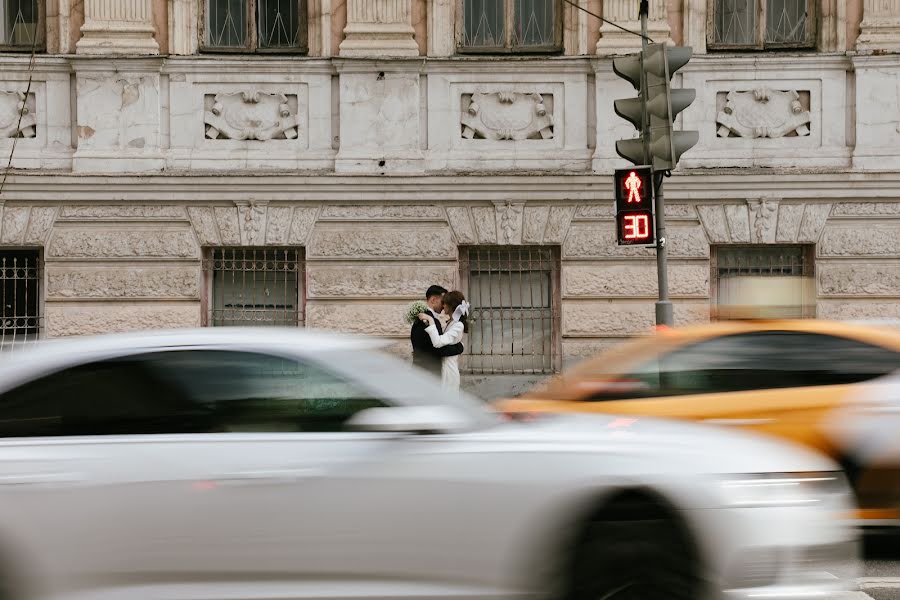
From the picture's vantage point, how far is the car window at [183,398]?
500 centimetres

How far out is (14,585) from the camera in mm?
4773

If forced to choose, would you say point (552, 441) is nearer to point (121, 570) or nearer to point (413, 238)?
point (121, 570)

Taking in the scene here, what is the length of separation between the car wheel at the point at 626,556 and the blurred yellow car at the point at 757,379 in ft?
6.97

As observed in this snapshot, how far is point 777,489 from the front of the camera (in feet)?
16.3

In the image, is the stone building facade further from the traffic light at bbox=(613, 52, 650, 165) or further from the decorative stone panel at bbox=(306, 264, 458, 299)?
the traffic light at bbox=(613, 52, 650, 165)

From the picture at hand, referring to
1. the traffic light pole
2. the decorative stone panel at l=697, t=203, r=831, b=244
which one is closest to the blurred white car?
the traffic light pole

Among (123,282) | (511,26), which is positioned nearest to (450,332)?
(123,282)

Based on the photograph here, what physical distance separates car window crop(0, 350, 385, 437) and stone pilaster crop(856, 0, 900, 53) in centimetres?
1222

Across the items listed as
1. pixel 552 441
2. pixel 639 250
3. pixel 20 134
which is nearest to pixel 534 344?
pixel 639 250

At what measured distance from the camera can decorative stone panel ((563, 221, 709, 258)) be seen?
50.9ft

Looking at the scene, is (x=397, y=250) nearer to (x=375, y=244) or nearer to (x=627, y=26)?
(x=375, y=244)

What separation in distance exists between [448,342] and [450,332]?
0.12 meters

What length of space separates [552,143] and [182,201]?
4627mm

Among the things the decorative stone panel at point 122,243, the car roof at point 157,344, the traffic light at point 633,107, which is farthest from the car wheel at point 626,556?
the decorative stone panel at point 122,243
